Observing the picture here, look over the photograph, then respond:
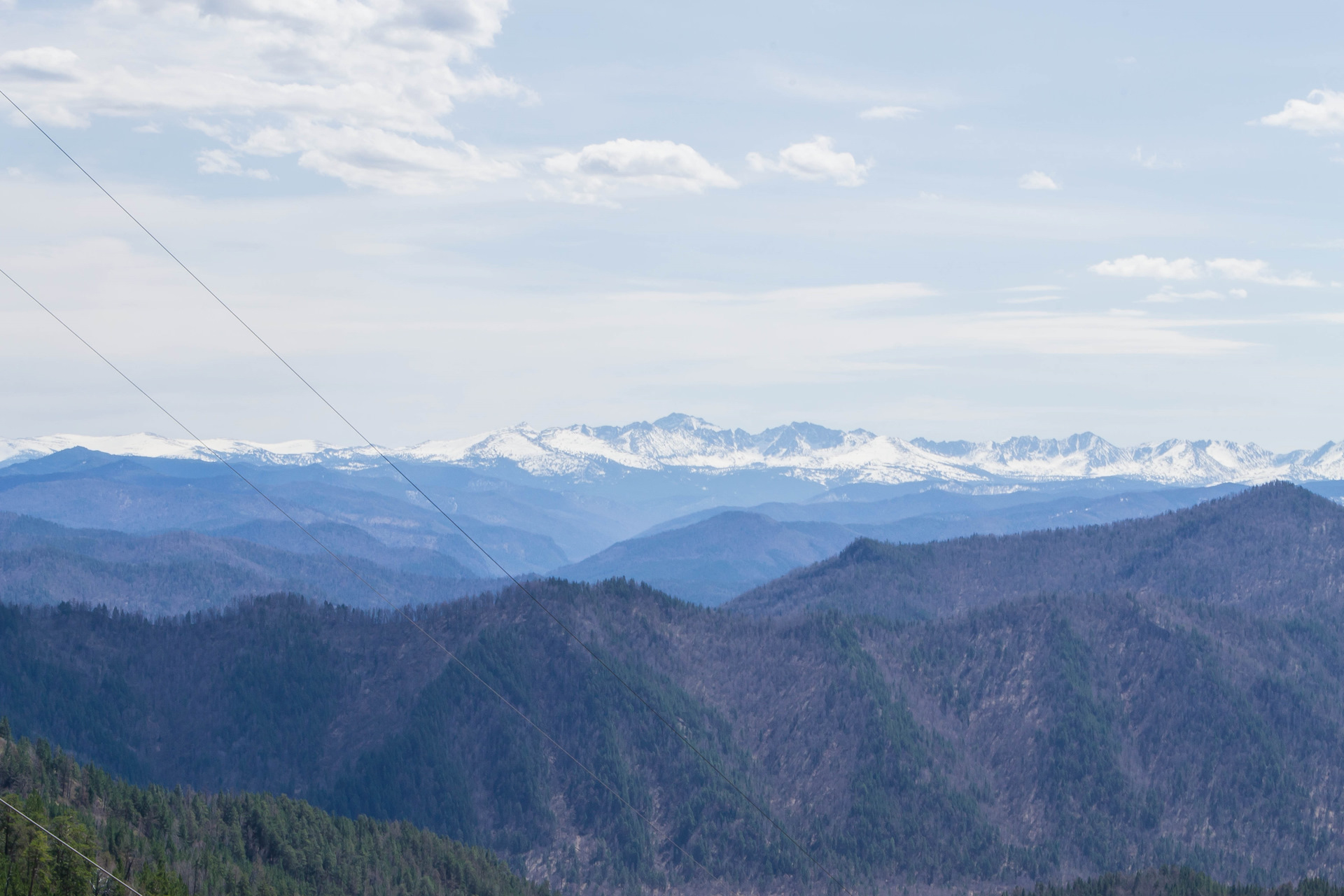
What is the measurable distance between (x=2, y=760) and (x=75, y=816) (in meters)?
27.4

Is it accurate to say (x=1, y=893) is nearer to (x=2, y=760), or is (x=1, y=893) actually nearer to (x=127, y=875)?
(x=127, y=875)

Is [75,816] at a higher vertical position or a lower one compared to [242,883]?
higher

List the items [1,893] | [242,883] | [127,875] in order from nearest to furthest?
[1,893] < [127,875] < [242,883]

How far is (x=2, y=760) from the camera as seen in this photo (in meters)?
198

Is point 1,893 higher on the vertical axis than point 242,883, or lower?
higher

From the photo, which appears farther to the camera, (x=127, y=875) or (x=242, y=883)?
(x=242, y=883)

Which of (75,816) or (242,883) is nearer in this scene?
(75,816)

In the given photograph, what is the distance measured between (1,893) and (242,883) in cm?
5230

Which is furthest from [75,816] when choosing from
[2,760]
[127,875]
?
[2,760]

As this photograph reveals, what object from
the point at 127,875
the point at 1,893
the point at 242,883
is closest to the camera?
the point at 1,893

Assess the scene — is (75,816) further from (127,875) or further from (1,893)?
(1,893)

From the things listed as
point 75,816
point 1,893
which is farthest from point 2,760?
point 1,893

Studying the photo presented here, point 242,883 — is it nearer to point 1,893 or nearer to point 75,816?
point 75,816

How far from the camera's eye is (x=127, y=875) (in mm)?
168875
